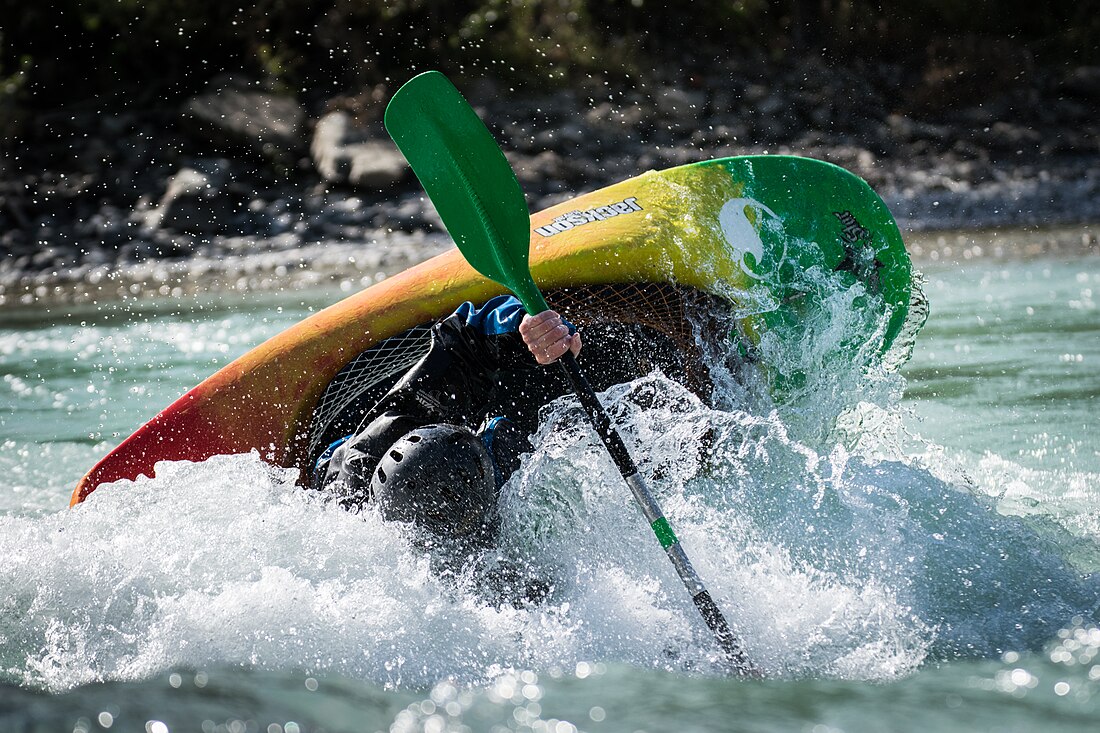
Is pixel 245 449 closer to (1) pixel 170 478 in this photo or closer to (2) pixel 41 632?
(1) pixel 170 478

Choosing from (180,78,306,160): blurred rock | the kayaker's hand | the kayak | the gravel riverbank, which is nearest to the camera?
the kayaker's hand

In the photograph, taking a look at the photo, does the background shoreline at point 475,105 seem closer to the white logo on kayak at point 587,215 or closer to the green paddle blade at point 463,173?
the white logo on kayak at point 587,215

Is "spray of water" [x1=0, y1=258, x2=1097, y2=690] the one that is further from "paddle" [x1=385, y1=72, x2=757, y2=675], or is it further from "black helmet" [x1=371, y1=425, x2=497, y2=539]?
"paddle" [x1=385, y1=72, x2=757, y2=675]

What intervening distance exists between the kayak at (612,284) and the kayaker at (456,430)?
300 mm

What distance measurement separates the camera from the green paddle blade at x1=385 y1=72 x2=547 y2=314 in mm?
2762

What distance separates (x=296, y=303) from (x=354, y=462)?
500 centimetres

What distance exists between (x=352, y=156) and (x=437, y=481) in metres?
8.31

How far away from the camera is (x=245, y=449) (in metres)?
3.31

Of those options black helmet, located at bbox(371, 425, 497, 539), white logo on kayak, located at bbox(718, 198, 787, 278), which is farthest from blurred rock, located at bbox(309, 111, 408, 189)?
black helmet, located at bbox(371, 425, 497, 539)

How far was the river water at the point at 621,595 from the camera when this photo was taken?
6.77 ft

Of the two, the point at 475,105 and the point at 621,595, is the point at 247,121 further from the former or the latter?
the point at 621,595

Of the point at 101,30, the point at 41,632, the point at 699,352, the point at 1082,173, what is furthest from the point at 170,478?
the point at 101,30

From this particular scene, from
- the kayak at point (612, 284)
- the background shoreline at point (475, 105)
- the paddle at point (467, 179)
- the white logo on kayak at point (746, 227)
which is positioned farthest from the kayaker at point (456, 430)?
the background shoreline at point (475, 105)

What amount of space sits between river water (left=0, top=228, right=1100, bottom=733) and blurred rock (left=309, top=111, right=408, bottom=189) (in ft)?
22.5
